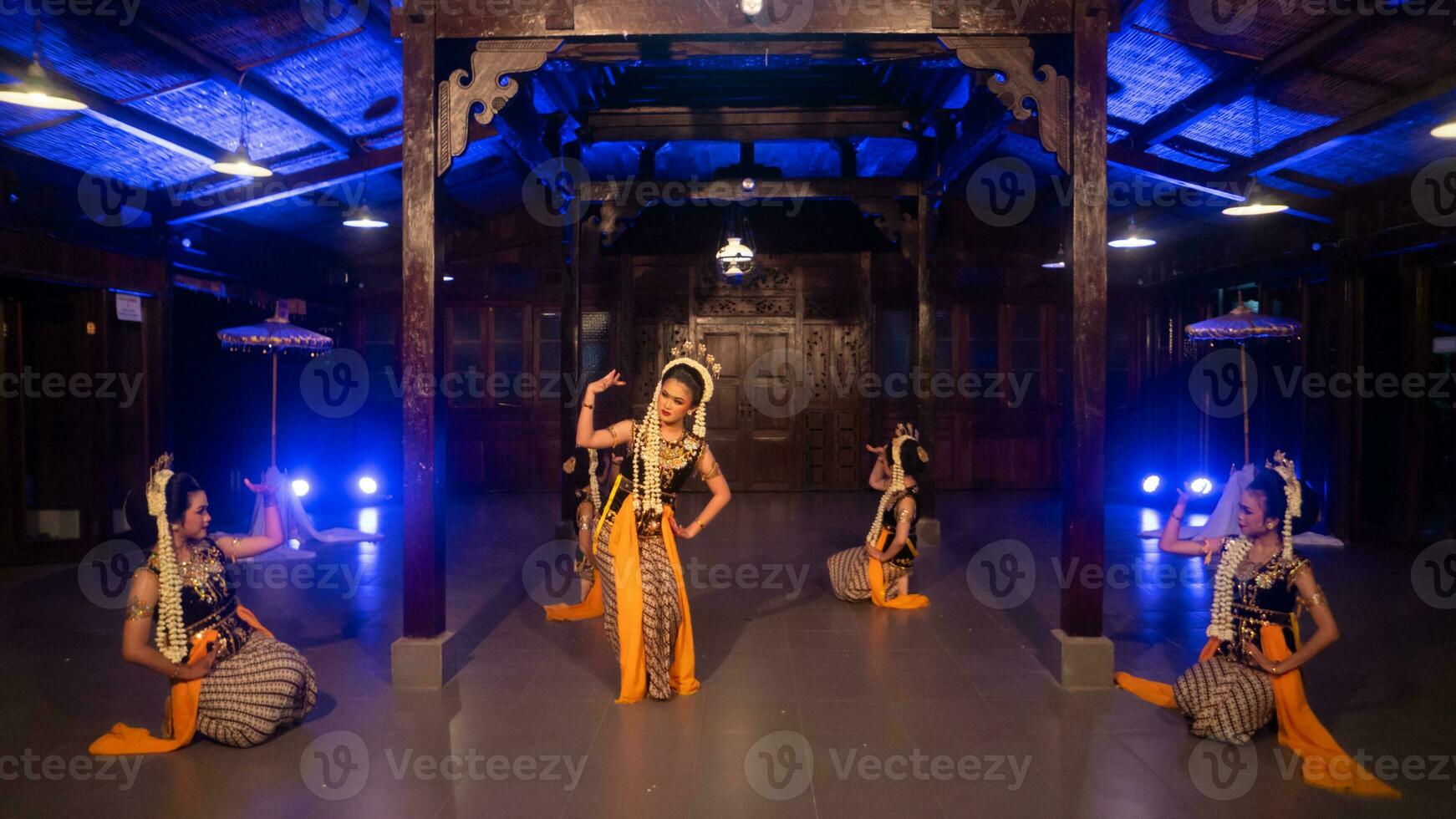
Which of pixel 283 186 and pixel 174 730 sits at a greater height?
pixel 283 186

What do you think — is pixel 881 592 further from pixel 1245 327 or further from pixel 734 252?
pixel 1245 327

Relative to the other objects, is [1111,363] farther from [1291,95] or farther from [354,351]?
[354,351]

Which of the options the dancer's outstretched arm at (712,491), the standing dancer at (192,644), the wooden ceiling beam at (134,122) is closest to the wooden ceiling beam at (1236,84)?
the dancer's outstretched arm at (712,491)

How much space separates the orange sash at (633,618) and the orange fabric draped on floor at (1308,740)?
2.56m

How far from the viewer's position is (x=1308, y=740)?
353 cm

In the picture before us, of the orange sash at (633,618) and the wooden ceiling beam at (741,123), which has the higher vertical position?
the wooden ceiling beam at (741,123)

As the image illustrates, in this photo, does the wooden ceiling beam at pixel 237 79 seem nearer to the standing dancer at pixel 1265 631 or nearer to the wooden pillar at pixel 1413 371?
the standing dancer at pixel 1265 631

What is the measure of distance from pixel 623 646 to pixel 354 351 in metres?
9.53

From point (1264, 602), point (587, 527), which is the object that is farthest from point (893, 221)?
point (1264, 602)

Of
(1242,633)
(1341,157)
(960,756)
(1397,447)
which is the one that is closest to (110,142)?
(960,756)

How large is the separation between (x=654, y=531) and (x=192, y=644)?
2.10 meters

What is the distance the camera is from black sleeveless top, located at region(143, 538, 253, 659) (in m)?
3.55

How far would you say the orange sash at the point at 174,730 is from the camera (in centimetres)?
357

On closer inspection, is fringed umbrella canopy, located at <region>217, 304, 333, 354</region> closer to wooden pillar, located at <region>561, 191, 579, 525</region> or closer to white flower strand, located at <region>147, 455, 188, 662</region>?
wooden pillar, located at <region>561, 191, 579, 525</region>
